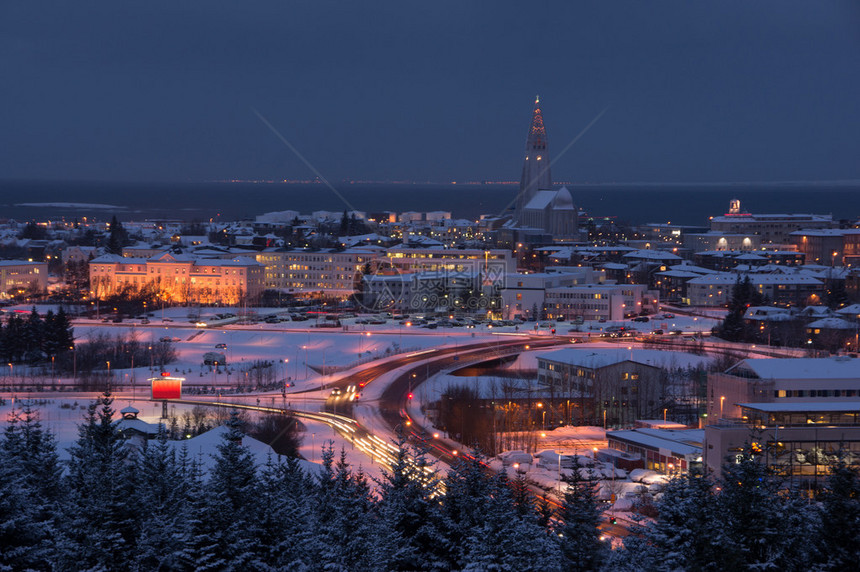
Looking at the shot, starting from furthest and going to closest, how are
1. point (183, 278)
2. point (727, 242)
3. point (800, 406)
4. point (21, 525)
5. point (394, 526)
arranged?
point (727, 242) < point (183, 278) < point (800, 406) < point (394, 526) < point (21, 525)

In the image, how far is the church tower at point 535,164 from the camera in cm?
4494

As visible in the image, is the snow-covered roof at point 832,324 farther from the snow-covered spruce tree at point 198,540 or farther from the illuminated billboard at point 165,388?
the snow-covered spruce tree at point 198,540

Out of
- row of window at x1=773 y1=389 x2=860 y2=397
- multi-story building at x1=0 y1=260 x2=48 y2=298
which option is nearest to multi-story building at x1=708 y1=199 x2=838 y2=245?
multi-story building at x1=0 y1=260 x2=48 y2=298

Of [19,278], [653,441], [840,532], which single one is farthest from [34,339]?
[840,532]

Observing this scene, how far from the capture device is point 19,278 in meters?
27.3

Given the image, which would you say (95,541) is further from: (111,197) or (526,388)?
(111,197)

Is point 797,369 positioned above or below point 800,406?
above

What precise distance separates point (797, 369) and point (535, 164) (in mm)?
34618

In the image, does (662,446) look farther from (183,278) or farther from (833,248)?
(833,248)

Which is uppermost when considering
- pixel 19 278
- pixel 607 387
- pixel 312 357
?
pixel 19 278

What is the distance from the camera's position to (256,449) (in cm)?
1030

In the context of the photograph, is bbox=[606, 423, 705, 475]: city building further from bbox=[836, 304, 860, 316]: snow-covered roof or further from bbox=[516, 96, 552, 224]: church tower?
bbox=[516, 96, 552, 224]: church tower

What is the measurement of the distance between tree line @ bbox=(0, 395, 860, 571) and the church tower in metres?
38.5

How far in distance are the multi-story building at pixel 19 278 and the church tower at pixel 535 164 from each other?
21.7 metres
